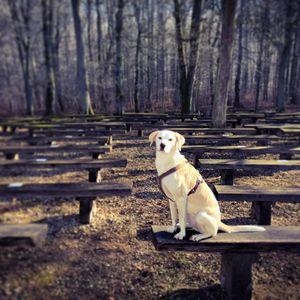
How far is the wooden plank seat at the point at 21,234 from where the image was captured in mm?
1844

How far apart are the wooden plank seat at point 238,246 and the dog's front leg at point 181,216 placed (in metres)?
0.04

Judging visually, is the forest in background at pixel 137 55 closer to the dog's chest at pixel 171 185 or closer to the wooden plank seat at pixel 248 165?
the dog's chest at pixel 171 185

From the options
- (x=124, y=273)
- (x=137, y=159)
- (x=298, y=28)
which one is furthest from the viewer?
(x=298, y=28)

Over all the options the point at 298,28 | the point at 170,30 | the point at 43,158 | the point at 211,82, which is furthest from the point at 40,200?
the point at 170,30

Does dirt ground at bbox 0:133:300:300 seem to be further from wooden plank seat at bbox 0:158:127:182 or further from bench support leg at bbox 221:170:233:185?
bench support leg at bbox 221:170:233:185

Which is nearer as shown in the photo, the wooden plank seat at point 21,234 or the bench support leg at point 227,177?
the wooden plank seat at point 21,234

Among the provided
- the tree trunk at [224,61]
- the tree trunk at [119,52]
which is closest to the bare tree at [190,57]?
the tree trunk at [119,52]

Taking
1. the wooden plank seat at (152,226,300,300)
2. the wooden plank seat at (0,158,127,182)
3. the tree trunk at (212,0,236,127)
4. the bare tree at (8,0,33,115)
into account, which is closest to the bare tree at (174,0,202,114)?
the tree trunk at (212,0,236,127)

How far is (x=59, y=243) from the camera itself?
2406 mm

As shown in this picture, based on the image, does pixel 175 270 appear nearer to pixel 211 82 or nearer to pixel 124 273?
pixel 124 273

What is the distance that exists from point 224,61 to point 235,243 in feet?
21.1

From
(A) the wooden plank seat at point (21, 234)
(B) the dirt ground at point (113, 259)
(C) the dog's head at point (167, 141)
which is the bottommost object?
(B) the dirt ground at point (113, 259)

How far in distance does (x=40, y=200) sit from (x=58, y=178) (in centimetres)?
40

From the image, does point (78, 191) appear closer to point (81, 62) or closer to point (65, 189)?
point (65, 189)
